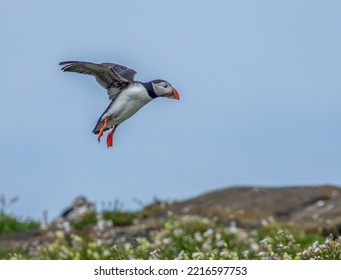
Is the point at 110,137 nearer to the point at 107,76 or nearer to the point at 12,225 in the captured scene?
the point at 107,76

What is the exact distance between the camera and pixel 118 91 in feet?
21.2

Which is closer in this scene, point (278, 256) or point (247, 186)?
point (278, 256)

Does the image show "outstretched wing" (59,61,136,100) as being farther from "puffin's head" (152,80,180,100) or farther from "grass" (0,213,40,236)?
"grass" (0,213,40,236)

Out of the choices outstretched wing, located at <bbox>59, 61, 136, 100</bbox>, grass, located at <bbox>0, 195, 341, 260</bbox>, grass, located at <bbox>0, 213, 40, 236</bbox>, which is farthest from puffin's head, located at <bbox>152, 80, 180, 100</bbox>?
grass, located at <bbox>0, 213, 40, 236</bbox>

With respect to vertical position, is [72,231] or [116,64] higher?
[116,64]

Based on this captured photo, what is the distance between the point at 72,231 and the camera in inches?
752

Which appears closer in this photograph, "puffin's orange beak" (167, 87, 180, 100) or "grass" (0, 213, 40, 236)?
"puffin's orange beak" (167, 87, 180, 100)

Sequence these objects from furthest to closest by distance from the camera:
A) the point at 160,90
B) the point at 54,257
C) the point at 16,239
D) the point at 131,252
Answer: the point at 16,239
the point at 54,257
the point at 131,252
the point at 160,90

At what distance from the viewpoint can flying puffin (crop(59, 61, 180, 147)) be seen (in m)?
6.08

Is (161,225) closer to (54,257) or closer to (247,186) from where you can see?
(54,257)

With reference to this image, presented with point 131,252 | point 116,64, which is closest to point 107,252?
point 131,252

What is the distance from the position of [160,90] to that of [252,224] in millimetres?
12551

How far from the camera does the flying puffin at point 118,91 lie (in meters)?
6.08

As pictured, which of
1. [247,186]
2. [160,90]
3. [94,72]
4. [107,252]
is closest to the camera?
[160,90]
